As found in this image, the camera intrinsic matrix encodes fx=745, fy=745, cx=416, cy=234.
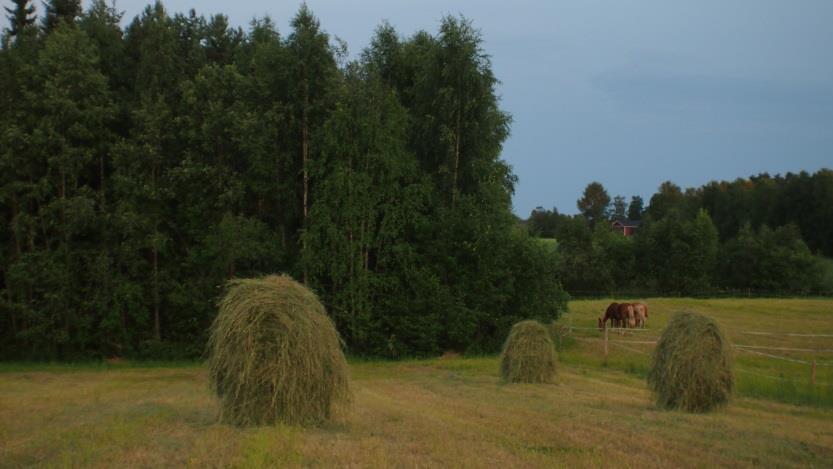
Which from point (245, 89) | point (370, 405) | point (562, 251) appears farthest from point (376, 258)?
point (562, 251)

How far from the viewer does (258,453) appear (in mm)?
8617

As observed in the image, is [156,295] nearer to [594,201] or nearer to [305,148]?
[305,148]

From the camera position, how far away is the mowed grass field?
8.85 m

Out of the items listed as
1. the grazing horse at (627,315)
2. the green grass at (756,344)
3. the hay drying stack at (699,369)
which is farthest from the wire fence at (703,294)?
the hay drying stack at (699,369)

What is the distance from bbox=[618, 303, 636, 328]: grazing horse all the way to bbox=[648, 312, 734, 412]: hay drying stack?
24.6m

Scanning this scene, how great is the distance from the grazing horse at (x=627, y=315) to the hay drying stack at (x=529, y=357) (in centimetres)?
1990

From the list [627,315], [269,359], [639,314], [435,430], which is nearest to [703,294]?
[639,314]

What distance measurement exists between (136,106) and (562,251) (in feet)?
201

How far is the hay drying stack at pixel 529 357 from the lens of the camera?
67.0 feet

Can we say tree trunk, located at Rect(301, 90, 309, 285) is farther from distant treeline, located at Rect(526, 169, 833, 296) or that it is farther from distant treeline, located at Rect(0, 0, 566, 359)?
distant treeline, located at Rect(526, 169, 833, 296)

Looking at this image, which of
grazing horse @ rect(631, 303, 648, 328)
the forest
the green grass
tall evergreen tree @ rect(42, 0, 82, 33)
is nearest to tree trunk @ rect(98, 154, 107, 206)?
the forest

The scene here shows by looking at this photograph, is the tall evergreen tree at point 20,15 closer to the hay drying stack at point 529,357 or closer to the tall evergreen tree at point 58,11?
the tall evergreen tree at point 58,11

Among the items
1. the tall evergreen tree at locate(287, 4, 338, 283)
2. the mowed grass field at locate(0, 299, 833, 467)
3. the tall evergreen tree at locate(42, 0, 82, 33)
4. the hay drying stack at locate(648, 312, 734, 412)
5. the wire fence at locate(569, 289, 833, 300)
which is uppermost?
the tall evergreen tree at locate(42, 0, 82, 33)

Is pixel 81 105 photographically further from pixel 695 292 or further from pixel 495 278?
pixel 695 292
